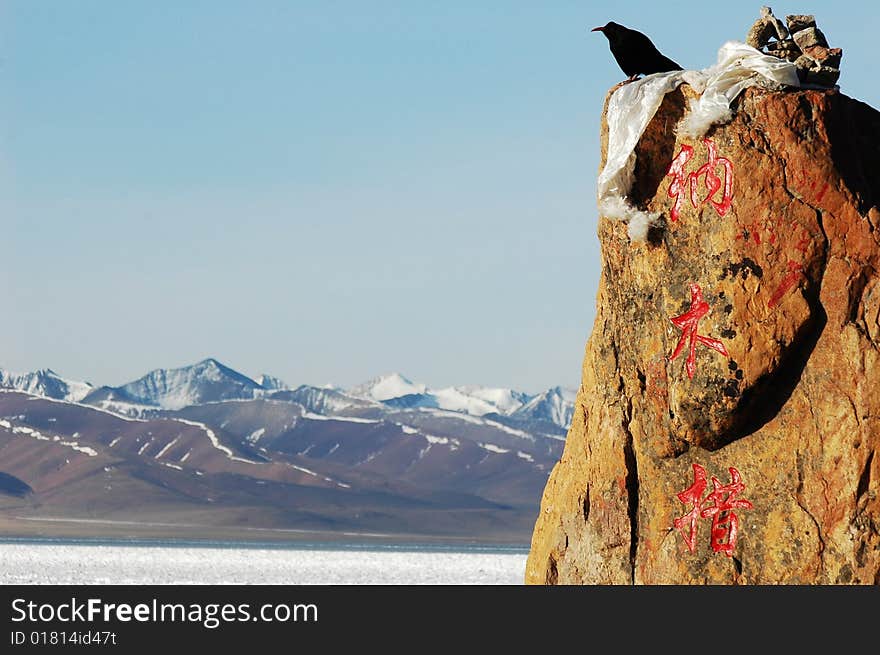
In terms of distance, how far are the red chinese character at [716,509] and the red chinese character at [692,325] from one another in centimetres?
106

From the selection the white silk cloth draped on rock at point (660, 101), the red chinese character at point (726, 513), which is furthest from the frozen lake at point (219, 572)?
the white silk cloth draped on rock at point (660, 101)

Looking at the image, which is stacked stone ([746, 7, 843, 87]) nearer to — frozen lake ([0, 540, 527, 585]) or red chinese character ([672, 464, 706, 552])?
red chinese character ([672, 464, 706, 552])

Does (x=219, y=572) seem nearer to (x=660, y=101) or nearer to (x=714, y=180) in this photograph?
(x=660, y=101)

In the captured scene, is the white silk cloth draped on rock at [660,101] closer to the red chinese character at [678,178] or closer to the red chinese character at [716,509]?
the red chinese character at [678,178]

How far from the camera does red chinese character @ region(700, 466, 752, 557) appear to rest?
12.9m

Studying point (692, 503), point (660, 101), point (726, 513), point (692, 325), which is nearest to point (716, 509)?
point (726, 513)

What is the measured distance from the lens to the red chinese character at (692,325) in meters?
13.0
